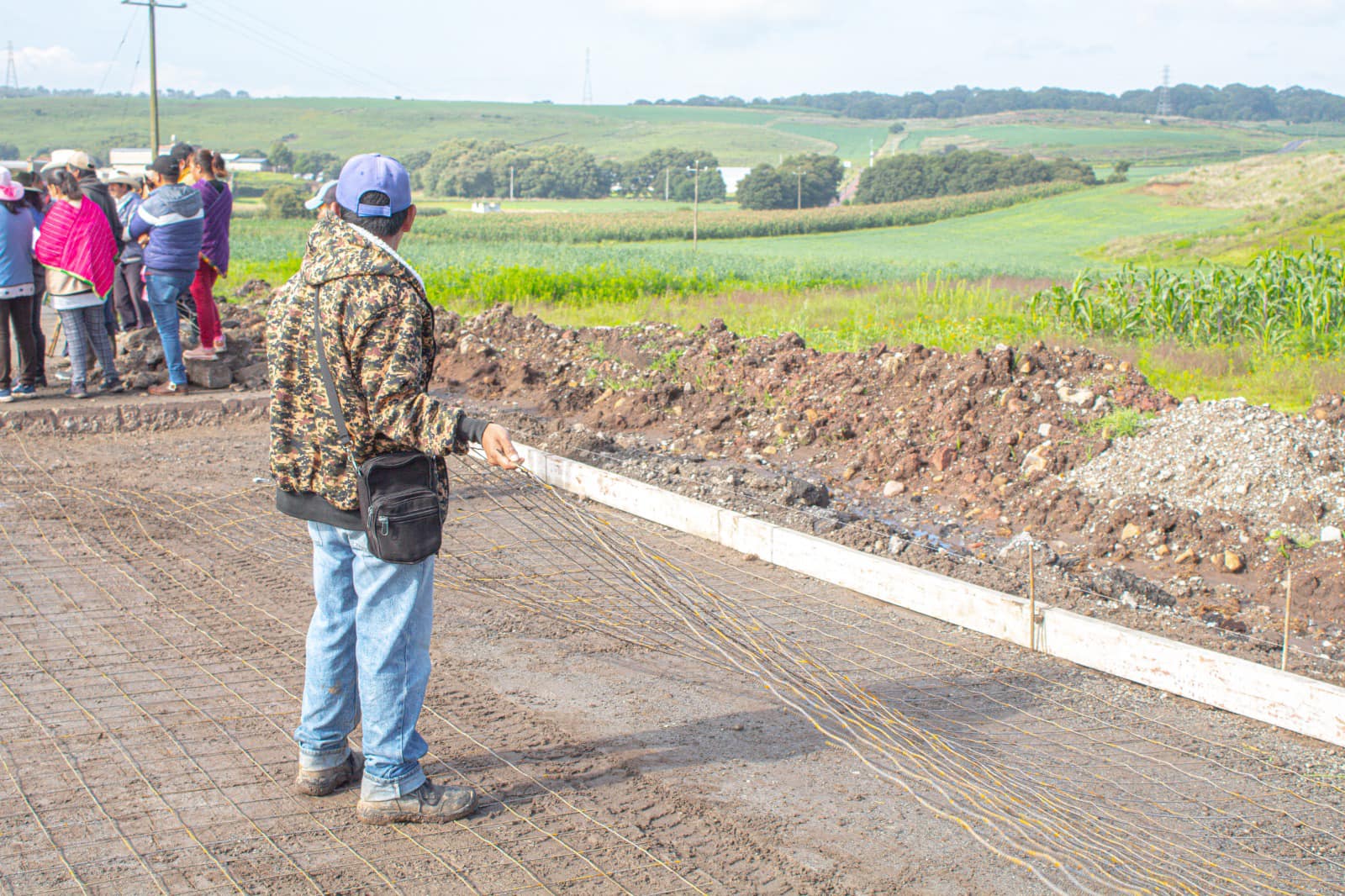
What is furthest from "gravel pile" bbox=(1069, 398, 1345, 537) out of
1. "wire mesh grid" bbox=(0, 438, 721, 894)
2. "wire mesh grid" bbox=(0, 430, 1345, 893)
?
"wire mesh grid" bbox=(0, 438, 721, 894)

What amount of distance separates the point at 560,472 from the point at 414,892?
16.9 feet

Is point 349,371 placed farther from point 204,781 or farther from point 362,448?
point 204,781

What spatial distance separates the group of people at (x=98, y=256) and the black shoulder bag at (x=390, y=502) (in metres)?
7.68

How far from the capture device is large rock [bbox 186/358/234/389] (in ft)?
36.8

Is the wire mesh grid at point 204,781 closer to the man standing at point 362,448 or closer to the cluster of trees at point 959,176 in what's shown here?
the man standing at point 362,448

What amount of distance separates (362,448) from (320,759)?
42.9 inches

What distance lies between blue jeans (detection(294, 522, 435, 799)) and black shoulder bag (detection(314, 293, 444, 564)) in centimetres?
12

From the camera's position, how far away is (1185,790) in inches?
155

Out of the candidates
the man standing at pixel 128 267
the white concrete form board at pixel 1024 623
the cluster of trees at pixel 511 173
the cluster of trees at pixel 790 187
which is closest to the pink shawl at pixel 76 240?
the man standing at pixel 128 267

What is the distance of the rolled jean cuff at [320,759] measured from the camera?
143 inches

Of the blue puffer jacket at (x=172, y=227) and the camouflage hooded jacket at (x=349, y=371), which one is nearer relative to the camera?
the camouflage hooded jacket at (x=349, y=371)

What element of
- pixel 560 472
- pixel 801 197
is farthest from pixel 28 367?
pixel 801 197

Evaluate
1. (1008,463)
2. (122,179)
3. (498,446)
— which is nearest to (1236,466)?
(1008,463)

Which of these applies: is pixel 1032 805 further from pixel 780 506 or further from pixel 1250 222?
pixel 1250 222
